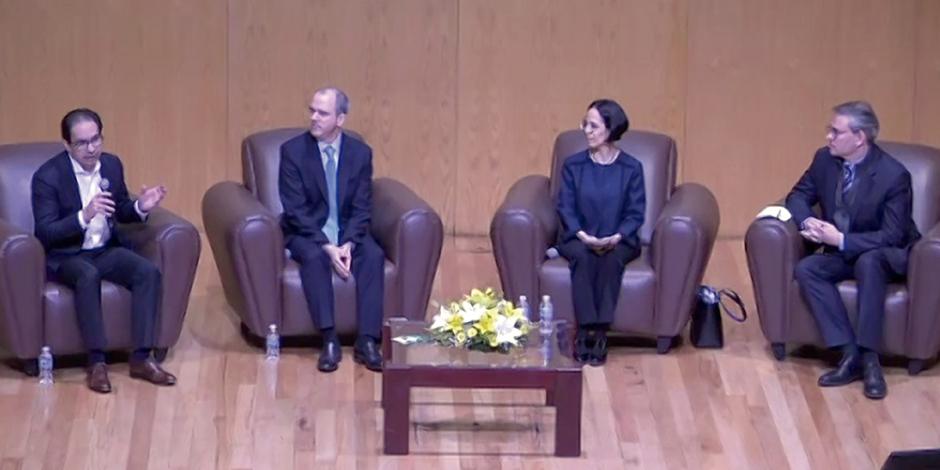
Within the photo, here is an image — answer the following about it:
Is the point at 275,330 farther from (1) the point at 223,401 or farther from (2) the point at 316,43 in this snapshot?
(2) the point at 316,43

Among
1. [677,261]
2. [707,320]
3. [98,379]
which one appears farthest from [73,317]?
[707,320]

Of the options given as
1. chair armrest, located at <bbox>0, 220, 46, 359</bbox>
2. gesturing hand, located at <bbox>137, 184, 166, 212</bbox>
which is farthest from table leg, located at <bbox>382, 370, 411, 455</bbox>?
chair armrest, located at <bbox>0, 220, 46, 359</bbox>

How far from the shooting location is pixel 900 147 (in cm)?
846

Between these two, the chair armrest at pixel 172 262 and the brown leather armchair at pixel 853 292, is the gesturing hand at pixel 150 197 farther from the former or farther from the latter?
the brown leather armchair at pixel 853 292

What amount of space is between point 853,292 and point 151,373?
2.80 metres

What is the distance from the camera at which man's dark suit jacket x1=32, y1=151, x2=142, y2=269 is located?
7.73 meters

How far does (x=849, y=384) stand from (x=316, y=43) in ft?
10.7

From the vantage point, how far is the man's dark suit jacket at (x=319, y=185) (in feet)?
26.8

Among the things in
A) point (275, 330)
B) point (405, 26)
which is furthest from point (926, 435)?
point (405, 26)

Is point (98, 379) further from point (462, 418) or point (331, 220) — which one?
point (462, 418)

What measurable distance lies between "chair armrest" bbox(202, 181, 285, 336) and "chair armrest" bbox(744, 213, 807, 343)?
75.3 inches

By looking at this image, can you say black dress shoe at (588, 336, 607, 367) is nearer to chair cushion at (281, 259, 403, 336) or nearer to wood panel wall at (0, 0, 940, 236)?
chair cushion at (281, 259, 403, 336)

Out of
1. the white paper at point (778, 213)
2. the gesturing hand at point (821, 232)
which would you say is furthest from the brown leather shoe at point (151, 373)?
the gesturing hand at point (821, 232)

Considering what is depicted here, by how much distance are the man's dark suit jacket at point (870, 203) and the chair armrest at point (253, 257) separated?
2.12 m
